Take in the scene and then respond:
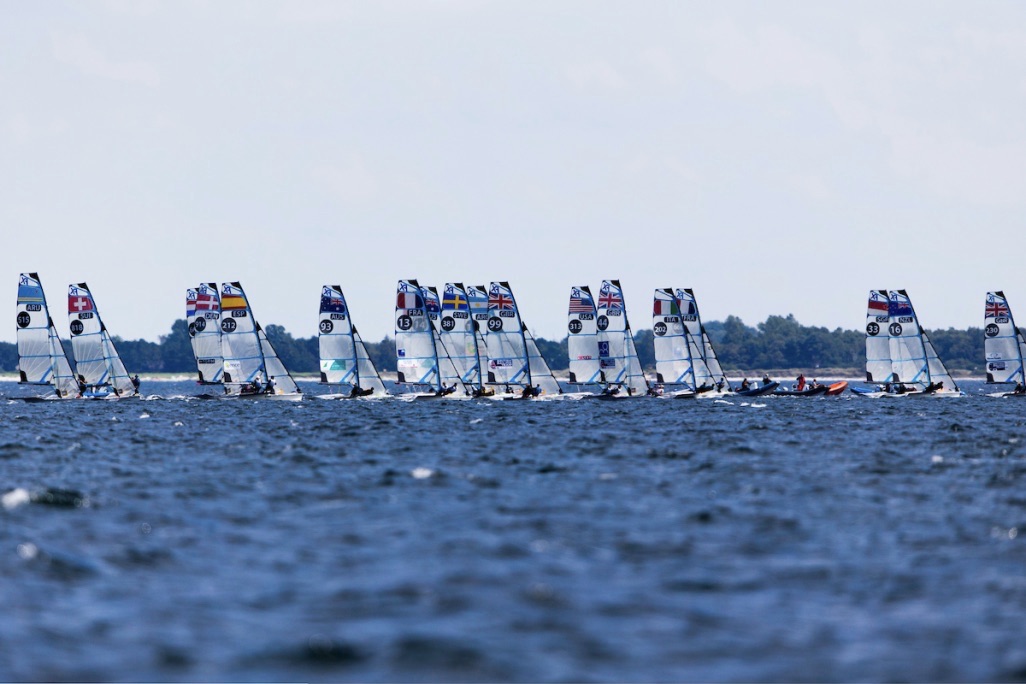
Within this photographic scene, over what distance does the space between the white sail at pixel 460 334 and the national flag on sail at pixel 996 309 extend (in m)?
43.7

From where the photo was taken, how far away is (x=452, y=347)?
317ft

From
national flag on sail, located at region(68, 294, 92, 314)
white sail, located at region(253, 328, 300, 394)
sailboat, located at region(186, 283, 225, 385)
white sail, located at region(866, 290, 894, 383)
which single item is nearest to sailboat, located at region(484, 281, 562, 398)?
white sail, located at region(253, 328, 300, 394)

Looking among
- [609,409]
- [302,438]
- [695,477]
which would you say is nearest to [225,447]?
[302,438]

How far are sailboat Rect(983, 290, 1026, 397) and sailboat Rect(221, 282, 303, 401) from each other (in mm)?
58092

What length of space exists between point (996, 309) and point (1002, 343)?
3.07 m

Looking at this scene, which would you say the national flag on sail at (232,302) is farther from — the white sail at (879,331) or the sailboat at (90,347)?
the white sail at (879,331)

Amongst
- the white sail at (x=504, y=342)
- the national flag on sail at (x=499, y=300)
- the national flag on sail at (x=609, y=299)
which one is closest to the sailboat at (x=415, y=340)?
the white sail at (x=504, y=342)

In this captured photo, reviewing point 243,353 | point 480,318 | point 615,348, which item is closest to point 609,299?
point 615,348

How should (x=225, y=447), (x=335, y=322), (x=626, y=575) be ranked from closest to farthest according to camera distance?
1. (x=626, y=575)
2. (x=225, y=447)
3. (x=335, y=322)

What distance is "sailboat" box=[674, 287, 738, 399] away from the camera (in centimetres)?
9862

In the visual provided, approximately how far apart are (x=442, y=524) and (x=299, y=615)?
7.86 meters

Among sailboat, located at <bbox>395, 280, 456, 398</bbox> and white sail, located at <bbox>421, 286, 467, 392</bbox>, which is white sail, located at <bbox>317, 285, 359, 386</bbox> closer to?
sailboat, located at <bbox>395, 280, 456, 398</bbox>

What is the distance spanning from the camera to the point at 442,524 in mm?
24406

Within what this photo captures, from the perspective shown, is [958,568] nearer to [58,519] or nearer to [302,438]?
[58,519]
